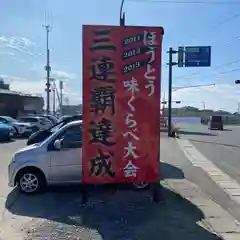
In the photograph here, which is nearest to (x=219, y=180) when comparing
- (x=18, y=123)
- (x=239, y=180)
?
(x=239, y=180)

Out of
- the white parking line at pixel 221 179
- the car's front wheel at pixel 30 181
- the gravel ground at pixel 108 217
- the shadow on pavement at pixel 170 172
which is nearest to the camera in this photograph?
the gravel ground at pixel 108 217

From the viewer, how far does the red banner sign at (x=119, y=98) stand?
25.4 feet

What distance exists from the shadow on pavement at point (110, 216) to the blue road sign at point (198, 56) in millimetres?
22448

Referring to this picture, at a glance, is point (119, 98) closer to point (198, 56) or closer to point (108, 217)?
point (108, 217)

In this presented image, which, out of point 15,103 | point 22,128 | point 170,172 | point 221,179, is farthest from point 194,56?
point 15,103

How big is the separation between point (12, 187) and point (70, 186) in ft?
4.60

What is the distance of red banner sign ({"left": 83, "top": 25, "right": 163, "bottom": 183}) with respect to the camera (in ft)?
25.4

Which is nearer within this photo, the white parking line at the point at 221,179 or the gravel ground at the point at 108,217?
the gravel ground at the point at 108,217

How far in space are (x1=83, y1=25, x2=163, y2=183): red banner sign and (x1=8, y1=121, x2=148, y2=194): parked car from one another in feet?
4.86

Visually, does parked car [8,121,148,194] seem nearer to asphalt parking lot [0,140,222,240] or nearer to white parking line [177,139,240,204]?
asphalt parking lot [0,140,222,240]

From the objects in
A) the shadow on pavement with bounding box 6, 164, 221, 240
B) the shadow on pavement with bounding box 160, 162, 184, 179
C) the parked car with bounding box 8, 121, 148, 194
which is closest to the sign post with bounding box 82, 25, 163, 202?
the shadow on pavement with bounding box 6, 164, 221, 240

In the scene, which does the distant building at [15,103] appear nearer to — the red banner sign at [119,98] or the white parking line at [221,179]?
the white parking line at [221,179]

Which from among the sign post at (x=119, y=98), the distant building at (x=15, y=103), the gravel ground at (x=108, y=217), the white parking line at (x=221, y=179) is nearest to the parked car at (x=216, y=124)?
the distant building at (x=15, y=103)

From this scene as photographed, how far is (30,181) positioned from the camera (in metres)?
9.31
